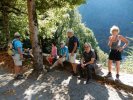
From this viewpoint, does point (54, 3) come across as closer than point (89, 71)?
No

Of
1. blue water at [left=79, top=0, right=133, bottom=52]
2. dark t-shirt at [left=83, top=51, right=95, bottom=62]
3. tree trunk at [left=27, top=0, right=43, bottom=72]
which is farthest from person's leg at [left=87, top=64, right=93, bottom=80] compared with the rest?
blue water at [left=79, top=0, right=133, bottom=52]

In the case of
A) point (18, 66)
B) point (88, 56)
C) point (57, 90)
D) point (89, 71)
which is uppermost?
point (88, 56)

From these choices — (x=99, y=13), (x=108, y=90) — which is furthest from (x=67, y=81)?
(x=99, y=13)

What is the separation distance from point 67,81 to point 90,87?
1.23 metres

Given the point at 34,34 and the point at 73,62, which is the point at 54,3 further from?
the point at 73,62

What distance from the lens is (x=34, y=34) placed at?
13570mm

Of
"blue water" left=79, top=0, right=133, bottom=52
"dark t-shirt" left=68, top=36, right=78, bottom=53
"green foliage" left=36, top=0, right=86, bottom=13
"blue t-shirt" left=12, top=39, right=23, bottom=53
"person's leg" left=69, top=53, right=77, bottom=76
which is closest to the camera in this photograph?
"blue t-shirt" left=12, top=39, right=23, bottom=53

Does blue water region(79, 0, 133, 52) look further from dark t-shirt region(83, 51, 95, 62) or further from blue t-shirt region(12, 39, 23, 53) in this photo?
dark t-shirt region(83, 51, 95, 62)

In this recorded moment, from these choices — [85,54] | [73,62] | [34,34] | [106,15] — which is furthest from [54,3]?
[106,15]

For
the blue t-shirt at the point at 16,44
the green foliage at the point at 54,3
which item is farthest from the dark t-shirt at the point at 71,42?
the green foliage at the point at 54,3

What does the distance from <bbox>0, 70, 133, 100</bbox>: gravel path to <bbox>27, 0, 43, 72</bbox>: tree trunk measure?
946 millimetres

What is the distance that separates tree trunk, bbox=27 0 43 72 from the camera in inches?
526

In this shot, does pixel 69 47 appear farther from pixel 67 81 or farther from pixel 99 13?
pixel 99 13

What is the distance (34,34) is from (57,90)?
3.09m
